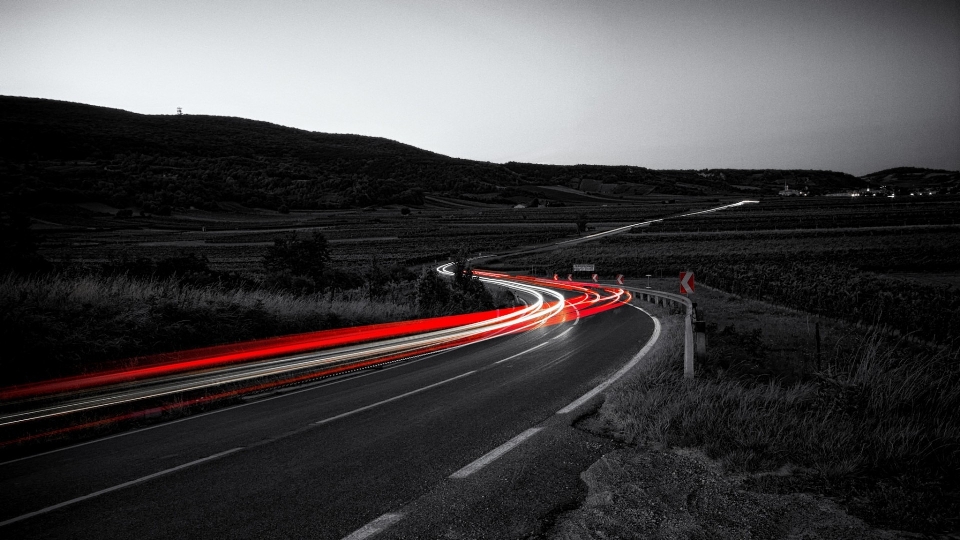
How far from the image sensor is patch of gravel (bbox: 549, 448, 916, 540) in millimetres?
3580

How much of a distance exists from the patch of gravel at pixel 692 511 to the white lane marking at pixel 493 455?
1.02 metres

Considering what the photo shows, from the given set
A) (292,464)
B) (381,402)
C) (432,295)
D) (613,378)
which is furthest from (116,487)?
(432,295)

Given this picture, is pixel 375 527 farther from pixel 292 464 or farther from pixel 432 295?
pixel 432 295

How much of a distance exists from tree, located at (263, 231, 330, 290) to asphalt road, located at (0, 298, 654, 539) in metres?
15.5

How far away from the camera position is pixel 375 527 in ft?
12.9

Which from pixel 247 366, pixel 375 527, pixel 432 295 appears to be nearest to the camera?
pixel 375 527

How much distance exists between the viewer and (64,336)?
9.55 m

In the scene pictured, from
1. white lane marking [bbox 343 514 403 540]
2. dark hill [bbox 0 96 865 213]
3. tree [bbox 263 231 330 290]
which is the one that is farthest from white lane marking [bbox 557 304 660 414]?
dark hill [bbox 0 96 865 213]

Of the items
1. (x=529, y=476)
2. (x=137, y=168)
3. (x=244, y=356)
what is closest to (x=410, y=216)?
(x=137, y=168)

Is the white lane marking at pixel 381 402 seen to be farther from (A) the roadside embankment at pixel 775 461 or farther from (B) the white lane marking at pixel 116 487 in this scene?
(A) the roadside embankment at pixel 775 461

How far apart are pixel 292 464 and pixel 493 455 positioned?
2.23 m

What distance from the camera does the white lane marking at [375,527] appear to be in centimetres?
381

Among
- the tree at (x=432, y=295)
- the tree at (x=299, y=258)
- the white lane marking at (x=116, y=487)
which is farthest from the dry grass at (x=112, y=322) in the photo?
the tree at (x=299, y=258)

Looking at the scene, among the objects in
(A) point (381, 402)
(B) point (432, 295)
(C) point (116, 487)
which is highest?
(C) point (116, 487)
